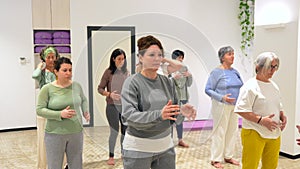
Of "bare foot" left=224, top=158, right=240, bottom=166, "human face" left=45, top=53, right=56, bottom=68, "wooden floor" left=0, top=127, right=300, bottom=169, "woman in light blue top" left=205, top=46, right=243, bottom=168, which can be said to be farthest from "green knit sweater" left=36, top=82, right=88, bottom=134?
"bare foot" left=224, top=158, right=240, bottom=166

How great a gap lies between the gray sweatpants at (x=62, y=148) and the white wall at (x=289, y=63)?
2.33 m

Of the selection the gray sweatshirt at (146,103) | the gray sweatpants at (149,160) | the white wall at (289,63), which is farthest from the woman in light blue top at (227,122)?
the gray sweatshirt at (146,103)

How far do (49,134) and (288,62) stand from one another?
2.57 metres

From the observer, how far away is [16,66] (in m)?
5.16

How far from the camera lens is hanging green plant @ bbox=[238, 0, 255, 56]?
5.79m

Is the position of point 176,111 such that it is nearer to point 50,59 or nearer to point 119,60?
point 119,60

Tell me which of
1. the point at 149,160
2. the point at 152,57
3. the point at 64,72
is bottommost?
the point at 149,160

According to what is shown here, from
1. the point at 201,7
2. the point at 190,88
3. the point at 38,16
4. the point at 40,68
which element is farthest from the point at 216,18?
the point at 190,88

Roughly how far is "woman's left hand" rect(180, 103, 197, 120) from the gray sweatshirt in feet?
0.08

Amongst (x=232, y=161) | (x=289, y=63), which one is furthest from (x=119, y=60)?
(x=289, y=63)

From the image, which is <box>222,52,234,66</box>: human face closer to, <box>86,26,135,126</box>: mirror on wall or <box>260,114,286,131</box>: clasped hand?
<box>260,114,286,131</box>: clasped hand

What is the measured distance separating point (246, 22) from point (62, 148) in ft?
14.5

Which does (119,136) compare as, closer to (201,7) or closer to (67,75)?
(67,75)

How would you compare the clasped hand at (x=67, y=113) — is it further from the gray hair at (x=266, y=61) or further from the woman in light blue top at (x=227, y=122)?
the woman in light blue top at (x=227, y=122)
